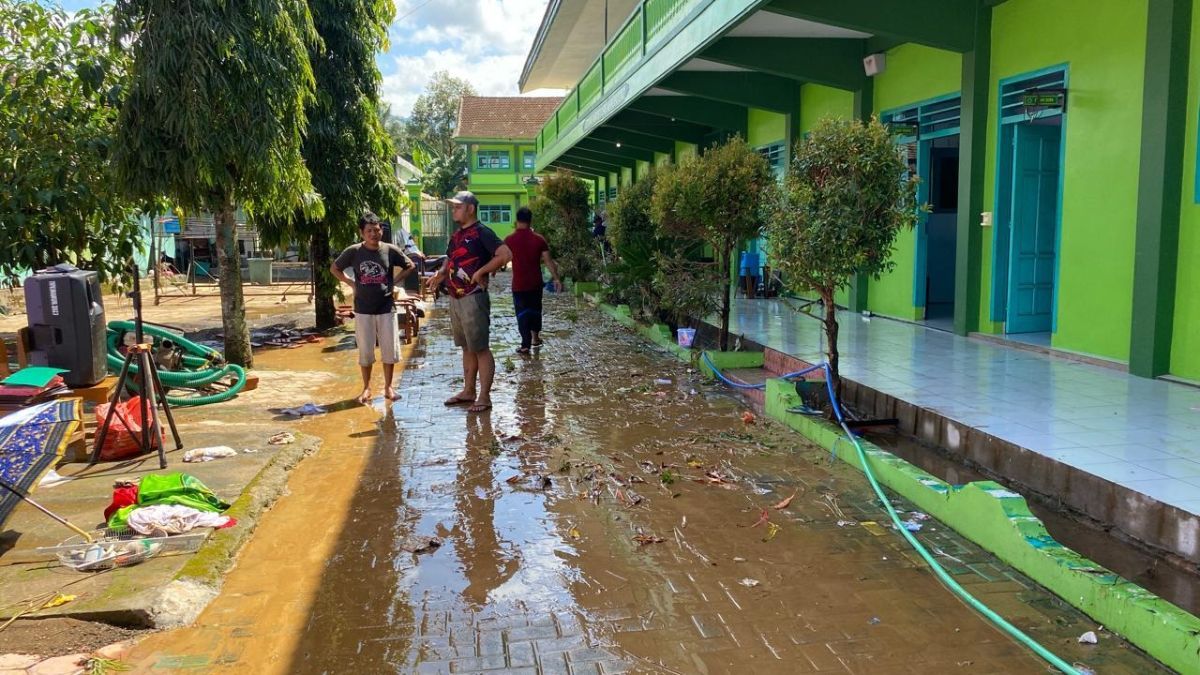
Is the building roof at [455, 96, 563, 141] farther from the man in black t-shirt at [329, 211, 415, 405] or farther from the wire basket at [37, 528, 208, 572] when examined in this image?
the wire basket at [37, 528, 208, 572]

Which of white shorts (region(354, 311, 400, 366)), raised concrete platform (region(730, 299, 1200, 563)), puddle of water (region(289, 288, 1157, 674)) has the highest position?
white shorts (region(354, 311, 400, 366))

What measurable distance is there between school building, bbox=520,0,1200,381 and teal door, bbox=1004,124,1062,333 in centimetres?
2

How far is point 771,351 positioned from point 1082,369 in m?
3.09

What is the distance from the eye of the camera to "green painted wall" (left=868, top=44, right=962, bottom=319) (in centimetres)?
1098

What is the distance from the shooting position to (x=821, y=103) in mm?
14312

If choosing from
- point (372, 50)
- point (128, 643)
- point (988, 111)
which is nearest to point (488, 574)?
point (128, 643)

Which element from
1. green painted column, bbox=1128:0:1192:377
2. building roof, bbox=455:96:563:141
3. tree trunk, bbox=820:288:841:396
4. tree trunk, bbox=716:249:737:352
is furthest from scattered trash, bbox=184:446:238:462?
building roof, bbox=455:96:563:141

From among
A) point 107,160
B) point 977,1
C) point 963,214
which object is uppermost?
point 977,1

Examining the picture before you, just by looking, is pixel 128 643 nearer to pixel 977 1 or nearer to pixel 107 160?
pixel 107 160

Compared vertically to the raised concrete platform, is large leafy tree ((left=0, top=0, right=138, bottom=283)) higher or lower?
higher

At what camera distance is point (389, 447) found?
677 centimetres

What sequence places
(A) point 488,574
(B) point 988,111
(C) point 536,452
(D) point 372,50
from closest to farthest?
Result: 1. (A) point 488,574
2. (C) point 536,452
3. (B) point 988,111
4. (D) point 372,50

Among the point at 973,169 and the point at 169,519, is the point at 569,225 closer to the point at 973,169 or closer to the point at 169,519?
the point at 973,169

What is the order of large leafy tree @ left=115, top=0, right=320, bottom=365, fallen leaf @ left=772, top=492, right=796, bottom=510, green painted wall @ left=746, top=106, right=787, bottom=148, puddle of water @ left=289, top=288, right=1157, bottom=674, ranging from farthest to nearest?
green painted wall @ left=746, top=106, right=787, bottom=148 → large leafy tree @ left=115, top=0, right=320, bottom=365 → fallen leaf @ left=772, top=492, right=796, bottom=510 → puddle of water @ left=289, top=288, right=1157, bottom=674
